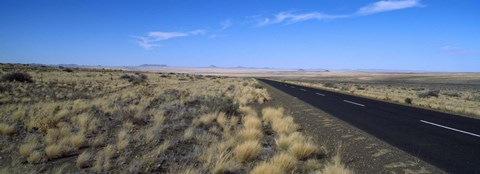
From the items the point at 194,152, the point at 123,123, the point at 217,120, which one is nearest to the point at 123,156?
the point at 194,152

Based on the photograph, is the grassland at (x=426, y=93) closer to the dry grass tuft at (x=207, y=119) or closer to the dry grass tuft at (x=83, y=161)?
the dry grass tuft at (x=207, y=119)

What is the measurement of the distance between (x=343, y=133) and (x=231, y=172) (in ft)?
15.8

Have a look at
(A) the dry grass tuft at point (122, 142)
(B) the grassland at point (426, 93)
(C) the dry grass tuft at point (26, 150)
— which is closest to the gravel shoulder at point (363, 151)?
(A) the dry grass tuft at point (122, 142)

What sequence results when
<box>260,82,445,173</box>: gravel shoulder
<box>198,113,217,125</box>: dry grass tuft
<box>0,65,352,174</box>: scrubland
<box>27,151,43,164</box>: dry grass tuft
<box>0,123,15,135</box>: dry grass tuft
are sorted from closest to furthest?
1. <box>260,82,445,173</box>: gravel shoulder
2. <box>0,65,352,174</box>: scrubland
3. <box>27,151,43,164</box>: dry grass tuft
4. <box>0,123,15,135</box>: dry grass tuft
5. <box>198,113,217,125</box>: dry grass tuft

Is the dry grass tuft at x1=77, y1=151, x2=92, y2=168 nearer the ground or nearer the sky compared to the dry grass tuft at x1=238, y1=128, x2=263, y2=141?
nearer the ground

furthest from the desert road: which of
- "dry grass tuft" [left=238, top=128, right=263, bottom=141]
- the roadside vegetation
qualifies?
the roadside vegetation

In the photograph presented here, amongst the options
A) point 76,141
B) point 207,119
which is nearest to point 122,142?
point 76,141

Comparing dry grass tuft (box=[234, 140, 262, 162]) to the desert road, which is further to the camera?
dry grass tuft (box=[234, 140, 262, 162])

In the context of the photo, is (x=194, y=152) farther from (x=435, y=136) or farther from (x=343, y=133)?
(x=435, y=136)

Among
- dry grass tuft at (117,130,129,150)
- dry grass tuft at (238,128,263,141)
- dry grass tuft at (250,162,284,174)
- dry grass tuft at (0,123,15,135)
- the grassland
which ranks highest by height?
A: dry grass tuft at (250,162,284,174)

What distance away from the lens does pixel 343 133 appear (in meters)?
10.3

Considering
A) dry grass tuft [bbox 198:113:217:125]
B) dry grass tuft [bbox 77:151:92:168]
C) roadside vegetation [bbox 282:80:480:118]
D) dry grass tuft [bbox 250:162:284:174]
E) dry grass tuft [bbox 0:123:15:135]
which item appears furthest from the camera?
roadside vegetation [bbox 282:80:480:118]

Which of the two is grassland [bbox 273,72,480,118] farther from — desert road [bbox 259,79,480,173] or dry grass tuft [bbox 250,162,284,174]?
dry grass tuft [bbox 250,162,284,174]

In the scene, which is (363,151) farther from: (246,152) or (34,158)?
(34,158)
